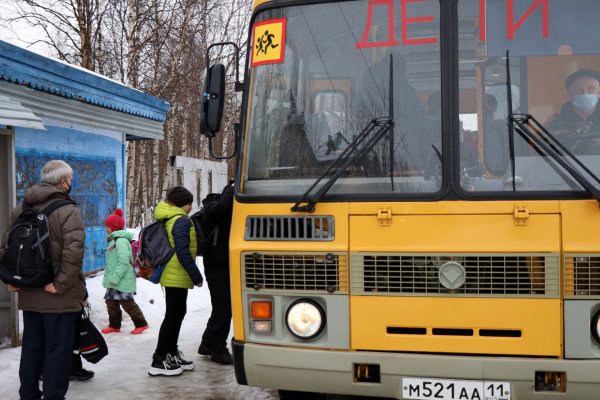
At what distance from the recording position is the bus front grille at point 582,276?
11.9 ft

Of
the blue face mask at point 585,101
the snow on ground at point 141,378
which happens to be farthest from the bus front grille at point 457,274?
the snow on ground at point 141,378

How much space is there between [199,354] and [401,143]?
12.6ft

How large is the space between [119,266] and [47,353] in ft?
9.60

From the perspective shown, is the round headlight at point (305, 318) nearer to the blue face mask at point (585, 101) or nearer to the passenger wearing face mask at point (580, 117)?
the passenger wearing face mask at point (580, 117)

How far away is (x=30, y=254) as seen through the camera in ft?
15.4

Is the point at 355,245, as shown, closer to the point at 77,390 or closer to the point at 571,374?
the point at 571,374

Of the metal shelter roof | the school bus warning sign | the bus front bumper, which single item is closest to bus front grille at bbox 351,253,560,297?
the bus front bumper

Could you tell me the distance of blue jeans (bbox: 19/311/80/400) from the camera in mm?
4863

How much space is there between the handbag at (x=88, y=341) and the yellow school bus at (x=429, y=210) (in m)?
2.01

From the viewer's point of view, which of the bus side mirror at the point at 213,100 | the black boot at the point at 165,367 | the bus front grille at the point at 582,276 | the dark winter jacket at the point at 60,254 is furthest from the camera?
the black boot at the point at 165,367

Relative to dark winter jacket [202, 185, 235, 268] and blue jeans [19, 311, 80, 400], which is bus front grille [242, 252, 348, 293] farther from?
dark winter jacket [202, 185, 235, 268]

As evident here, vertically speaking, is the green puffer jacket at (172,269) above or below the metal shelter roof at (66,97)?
below

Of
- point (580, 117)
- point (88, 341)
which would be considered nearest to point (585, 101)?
point (580, 117)

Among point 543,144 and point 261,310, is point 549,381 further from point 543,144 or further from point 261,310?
point 261,310
